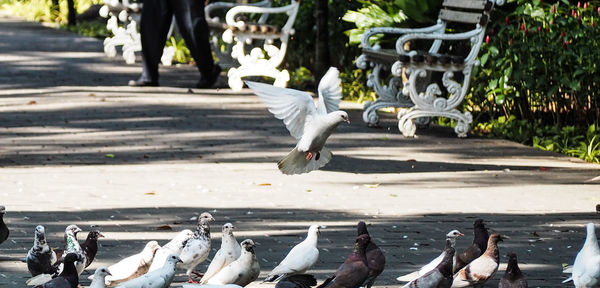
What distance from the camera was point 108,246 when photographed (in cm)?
652

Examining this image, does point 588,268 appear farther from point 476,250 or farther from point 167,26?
point 167,26

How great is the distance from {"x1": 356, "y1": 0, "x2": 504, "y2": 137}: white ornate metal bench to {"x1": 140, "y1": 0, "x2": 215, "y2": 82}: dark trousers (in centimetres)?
302

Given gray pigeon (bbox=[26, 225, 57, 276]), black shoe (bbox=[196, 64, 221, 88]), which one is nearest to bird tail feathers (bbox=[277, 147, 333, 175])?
gray pigeon (bbox=[26, 225, 57, 276])

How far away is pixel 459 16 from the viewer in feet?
39.2

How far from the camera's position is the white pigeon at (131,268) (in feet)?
17.3

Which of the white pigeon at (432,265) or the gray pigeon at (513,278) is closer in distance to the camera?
the gray pigeon at (513,278)

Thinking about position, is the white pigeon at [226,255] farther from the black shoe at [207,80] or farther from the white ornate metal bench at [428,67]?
the black shoe at [207,80]

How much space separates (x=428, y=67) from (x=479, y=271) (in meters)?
5.82

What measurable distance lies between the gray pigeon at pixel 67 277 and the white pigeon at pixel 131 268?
14.7 inches

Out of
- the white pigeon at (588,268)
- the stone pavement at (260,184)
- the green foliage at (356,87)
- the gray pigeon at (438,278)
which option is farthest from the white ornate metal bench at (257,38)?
the gray pigeon at (438,278)

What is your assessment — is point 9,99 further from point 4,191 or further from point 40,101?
point 4,191

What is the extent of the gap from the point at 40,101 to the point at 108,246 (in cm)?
705

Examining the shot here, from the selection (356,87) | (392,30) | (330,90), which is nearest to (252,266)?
(330,90)

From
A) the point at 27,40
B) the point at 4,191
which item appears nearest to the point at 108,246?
the point at 4,191
